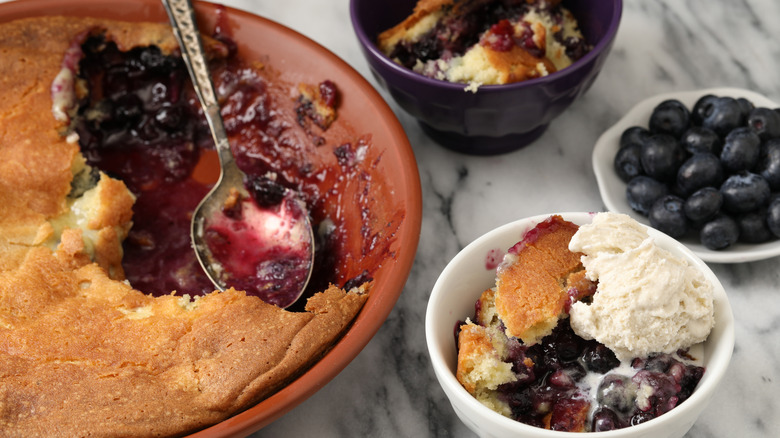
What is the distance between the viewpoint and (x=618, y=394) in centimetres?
120

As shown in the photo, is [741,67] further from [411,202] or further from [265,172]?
[265,172]

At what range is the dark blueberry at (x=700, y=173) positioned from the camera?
5.44ft

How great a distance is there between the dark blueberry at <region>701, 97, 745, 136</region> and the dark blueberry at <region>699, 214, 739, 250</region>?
0.77 ft

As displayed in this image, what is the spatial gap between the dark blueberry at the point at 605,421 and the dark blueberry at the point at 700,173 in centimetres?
68

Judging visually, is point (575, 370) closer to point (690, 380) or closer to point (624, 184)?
point (690, 380)

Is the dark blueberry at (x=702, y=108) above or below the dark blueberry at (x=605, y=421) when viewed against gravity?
above

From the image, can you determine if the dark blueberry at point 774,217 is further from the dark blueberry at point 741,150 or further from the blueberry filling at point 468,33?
the blueberry filling at point 468,33

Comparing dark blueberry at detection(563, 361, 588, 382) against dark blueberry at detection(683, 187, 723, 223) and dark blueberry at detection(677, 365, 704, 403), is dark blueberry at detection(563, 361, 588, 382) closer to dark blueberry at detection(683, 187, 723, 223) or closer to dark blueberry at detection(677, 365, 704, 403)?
dark blueberry at detection(677, 365, 704, 403)

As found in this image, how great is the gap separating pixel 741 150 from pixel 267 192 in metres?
1.05

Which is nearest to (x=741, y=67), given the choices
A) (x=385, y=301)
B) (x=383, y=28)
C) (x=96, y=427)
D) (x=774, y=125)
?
(x=774, y=125)

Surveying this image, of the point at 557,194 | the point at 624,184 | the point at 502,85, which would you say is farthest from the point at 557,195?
the point at 502,85

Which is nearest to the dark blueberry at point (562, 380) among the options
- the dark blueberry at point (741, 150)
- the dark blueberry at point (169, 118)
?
the dark blueberry at point (741, 150)

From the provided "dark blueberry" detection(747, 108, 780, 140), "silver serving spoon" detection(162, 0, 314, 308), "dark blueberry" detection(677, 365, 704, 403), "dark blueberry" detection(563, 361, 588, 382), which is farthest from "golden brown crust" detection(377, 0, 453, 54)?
"dark blueberry" detection(677, 365, 704, 403)

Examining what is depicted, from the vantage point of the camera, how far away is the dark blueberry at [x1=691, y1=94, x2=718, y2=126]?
1786 millimetres
